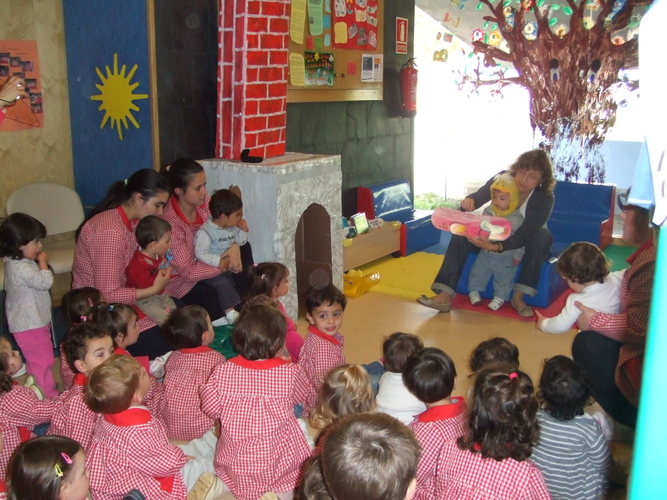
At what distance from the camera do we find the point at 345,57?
20.6 ft

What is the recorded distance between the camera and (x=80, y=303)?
340 cm

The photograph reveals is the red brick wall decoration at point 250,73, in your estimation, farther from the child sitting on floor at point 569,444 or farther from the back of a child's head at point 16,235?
the child sitting on floor at point 569,444

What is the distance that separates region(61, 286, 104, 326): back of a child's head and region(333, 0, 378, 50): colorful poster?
11.7 feet

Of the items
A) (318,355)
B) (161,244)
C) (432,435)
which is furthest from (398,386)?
(161,244)

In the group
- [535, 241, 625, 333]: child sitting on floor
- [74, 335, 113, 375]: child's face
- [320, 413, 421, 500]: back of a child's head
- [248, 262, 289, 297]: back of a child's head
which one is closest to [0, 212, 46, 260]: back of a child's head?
[74, 335, 113, 375]: child's face

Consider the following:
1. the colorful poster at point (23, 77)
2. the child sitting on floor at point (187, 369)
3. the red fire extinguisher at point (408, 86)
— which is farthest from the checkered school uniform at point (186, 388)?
the red fire extinguisher at point (408, 86)

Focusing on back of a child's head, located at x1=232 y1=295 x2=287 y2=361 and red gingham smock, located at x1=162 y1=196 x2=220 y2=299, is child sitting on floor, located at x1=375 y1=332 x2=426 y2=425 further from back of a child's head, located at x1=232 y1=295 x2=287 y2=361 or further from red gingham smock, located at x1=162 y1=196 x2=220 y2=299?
red gingham smock, located at x1=162 y1=196 x2=220 y2=299

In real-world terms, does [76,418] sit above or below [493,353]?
below

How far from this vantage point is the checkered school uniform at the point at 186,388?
3.08 meters

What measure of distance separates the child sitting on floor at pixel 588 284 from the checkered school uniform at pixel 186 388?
5.66 ft

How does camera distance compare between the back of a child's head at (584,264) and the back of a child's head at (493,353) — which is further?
the back of a child's head at (584,264)

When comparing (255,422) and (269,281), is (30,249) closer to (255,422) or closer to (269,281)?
(269,281)

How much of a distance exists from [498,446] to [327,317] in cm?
152

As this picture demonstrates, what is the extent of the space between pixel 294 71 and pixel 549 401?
3889mm
